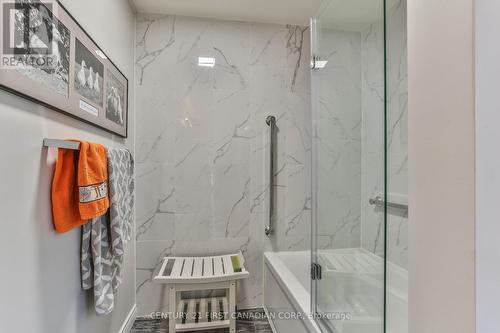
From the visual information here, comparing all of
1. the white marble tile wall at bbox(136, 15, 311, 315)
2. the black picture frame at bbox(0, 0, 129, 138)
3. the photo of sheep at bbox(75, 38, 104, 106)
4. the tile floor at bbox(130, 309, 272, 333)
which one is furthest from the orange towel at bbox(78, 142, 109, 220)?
the tile floor at bbox(130, 309, 272, 333)

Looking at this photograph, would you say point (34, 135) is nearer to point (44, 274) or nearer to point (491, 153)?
point (44, 274)

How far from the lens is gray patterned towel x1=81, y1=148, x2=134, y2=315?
3.54 feet

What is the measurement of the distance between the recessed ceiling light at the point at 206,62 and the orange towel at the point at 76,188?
1220 millimetres

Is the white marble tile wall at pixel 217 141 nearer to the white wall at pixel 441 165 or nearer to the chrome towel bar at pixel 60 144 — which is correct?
the chrome towel bar at pixel 60 144

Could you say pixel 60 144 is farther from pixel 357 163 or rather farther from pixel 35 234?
pixel 357 163

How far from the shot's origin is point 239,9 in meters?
1.86

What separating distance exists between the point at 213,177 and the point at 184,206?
12.3 inches

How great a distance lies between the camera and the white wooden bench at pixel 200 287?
162 cm

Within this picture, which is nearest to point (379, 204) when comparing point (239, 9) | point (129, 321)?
point (239, 9)

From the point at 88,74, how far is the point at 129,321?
1.62 metres

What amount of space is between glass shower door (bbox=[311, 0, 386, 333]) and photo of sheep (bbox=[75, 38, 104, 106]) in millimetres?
1171

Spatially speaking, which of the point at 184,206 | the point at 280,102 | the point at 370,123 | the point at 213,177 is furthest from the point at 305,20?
the point at 184,206

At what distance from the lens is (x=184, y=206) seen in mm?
1962

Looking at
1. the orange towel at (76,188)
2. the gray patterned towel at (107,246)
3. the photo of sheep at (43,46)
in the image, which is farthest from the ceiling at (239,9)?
the orange towel at (76,188)
